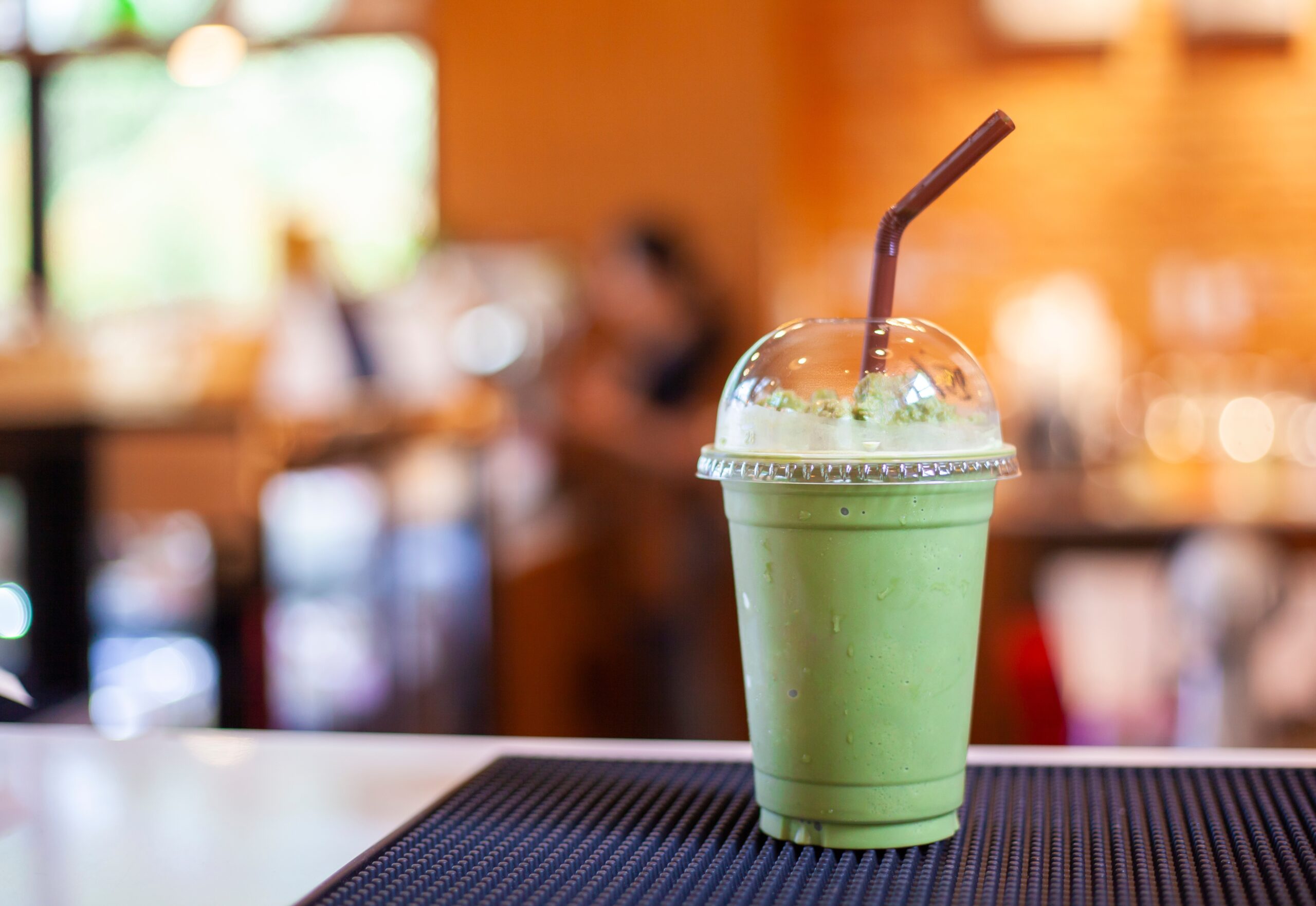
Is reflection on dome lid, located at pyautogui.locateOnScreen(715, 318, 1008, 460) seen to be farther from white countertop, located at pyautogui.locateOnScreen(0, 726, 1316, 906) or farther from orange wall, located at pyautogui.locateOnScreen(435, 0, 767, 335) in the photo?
orange wall, located at pyautogui.locateOnScreen(435, 0, 767, 335)

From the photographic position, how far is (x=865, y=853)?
70 cm

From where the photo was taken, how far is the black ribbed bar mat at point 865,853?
2.05 ft

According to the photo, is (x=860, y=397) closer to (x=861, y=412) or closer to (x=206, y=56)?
(x=861, y=412)

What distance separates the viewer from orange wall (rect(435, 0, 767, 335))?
16.4 ft

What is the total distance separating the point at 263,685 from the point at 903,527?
2.20 metres

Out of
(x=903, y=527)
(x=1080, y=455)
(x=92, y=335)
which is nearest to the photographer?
(x=903, y=527)

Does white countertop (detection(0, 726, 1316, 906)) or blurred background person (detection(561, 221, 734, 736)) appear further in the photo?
blurred background person (detection(561, 221, 734, 736))

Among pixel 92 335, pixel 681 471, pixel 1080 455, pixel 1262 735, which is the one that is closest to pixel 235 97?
pixel 92 335

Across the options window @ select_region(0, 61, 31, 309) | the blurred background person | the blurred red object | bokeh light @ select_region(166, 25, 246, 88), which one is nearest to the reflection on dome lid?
the blurred red object

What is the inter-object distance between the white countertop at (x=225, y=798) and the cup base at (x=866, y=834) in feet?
0.60

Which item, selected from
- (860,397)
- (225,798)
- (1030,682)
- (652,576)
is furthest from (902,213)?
(652,576)

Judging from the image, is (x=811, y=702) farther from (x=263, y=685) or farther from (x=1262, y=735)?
(x=1262, y=735)

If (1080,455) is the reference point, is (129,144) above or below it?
above

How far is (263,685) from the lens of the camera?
2.66 meters
